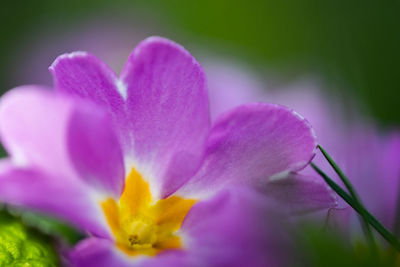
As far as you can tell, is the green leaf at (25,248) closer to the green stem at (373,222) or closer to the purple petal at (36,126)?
the purple petal at (36,126)

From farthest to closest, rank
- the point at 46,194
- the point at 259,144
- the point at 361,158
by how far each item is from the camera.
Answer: the point at 361,158 < the point at 259,144 < the point at 46,194

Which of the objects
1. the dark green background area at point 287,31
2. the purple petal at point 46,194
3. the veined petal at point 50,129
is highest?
the veined petal at point 50,129

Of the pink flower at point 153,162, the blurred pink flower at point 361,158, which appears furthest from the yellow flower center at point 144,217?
the blurred pink flower at point 361,158

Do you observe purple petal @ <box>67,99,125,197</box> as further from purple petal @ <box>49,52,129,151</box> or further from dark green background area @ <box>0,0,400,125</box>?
dark green background area @ <box>0,0,400,125</box>

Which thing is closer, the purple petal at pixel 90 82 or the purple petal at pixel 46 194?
the purple petal at pixel 46 194

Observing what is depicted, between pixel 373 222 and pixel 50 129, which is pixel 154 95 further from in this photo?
pixel 373 222

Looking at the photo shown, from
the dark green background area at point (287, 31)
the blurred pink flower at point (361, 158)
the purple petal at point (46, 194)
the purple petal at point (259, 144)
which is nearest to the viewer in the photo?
the purple petal at point (46, 194)

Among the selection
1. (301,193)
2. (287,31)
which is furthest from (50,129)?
(287,31)
